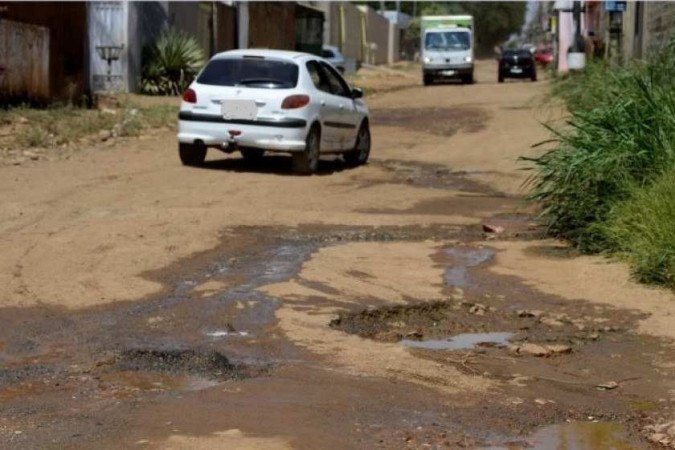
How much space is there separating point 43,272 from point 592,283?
4.03 m

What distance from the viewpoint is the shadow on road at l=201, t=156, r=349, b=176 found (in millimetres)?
16531

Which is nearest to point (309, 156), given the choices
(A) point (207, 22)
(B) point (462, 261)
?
(B) point (462, 261)

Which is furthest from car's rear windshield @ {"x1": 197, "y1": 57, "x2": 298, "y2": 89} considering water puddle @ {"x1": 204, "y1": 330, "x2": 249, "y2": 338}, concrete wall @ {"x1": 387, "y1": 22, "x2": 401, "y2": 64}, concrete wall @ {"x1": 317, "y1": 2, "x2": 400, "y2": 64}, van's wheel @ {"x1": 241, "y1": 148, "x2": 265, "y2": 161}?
concrete wall @ {"x1": 387, "y1": 22, "x2": 401, "y2": 64}

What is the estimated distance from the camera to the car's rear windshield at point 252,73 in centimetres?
1603

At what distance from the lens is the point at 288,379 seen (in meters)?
6.20

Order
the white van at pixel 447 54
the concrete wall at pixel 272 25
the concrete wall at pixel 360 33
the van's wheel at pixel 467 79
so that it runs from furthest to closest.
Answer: the concrete wall at pixel 360 33
the van's wheel at pixel 467 79
the white van at pixel 447 54
the concrete wall at pixel 272 25

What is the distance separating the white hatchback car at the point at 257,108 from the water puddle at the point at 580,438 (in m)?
10.5

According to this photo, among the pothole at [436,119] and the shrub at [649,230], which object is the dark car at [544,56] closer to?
the pothole at [436,119]

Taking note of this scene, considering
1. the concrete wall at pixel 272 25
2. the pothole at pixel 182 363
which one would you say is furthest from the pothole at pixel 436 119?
the pothole at pixel 182 363

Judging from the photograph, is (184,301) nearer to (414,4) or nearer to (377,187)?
(377,187)

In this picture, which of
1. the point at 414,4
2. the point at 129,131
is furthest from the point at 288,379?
the point at 414,4

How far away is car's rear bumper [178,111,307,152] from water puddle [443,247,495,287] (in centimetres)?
544

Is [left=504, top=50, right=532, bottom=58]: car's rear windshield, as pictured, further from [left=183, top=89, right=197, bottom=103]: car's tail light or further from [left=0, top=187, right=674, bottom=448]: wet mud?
[left=0, top=187, right=674, bottom=448]: wet mud

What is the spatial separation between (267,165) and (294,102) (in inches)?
62.2
